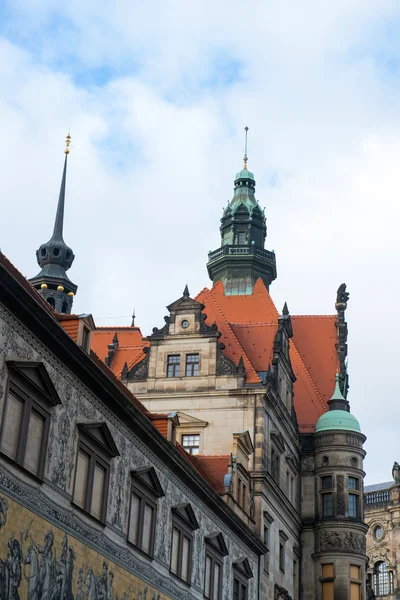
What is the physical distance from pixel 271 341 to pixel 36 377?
23088 millimetres

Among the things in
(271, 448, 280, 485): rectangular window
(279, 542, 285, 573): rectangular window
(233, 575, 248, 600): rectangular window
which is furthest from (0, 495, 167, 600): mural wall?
(279, 542, 285, 573): rectangular window

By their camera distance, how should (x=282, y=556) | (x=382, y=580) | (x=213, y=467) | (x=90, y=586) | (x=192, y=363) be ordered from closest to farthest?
(x=90, y=586) < (x=213, y=467) < (x=192, y=363) < (x=282, y=556) < (x=382, y=580)

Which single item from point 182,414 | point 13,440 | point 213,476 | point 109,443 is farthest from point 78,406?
point 182,414

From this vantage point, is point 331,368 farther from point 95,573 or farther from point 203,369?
point 95,573

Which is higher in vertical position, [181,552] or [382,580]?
[382,580]

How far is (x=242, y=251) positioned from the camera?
157 feet

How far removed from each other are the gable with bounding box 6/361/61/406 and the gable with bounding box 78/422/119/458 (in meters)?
1.36

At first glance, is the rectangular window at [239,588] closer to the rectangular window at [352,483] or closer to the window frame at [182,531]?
the window frame at [182,531]

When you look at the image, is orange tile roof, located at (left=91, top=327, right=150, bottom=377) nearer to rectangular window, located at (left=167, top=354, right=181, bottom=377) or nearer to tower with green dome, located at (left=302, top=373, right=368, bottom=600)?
rectangular window, located at (left=167, top=354, right=181, bottom=377)

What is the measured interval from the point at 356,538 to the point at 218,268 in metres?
15.0

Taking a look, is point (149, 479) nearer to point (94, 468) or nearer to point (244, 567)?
point (94, 468)

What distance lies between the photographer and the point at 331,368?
1800 inches

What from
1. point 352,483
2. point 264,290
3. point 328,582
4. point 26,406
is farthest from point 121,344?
point 26,406

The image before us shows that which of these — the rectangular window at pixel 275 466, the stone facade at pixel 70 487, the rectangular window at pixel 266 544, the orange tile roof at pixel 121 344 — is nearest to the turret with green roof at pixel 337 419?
the rectangular window at pixel 275 466
